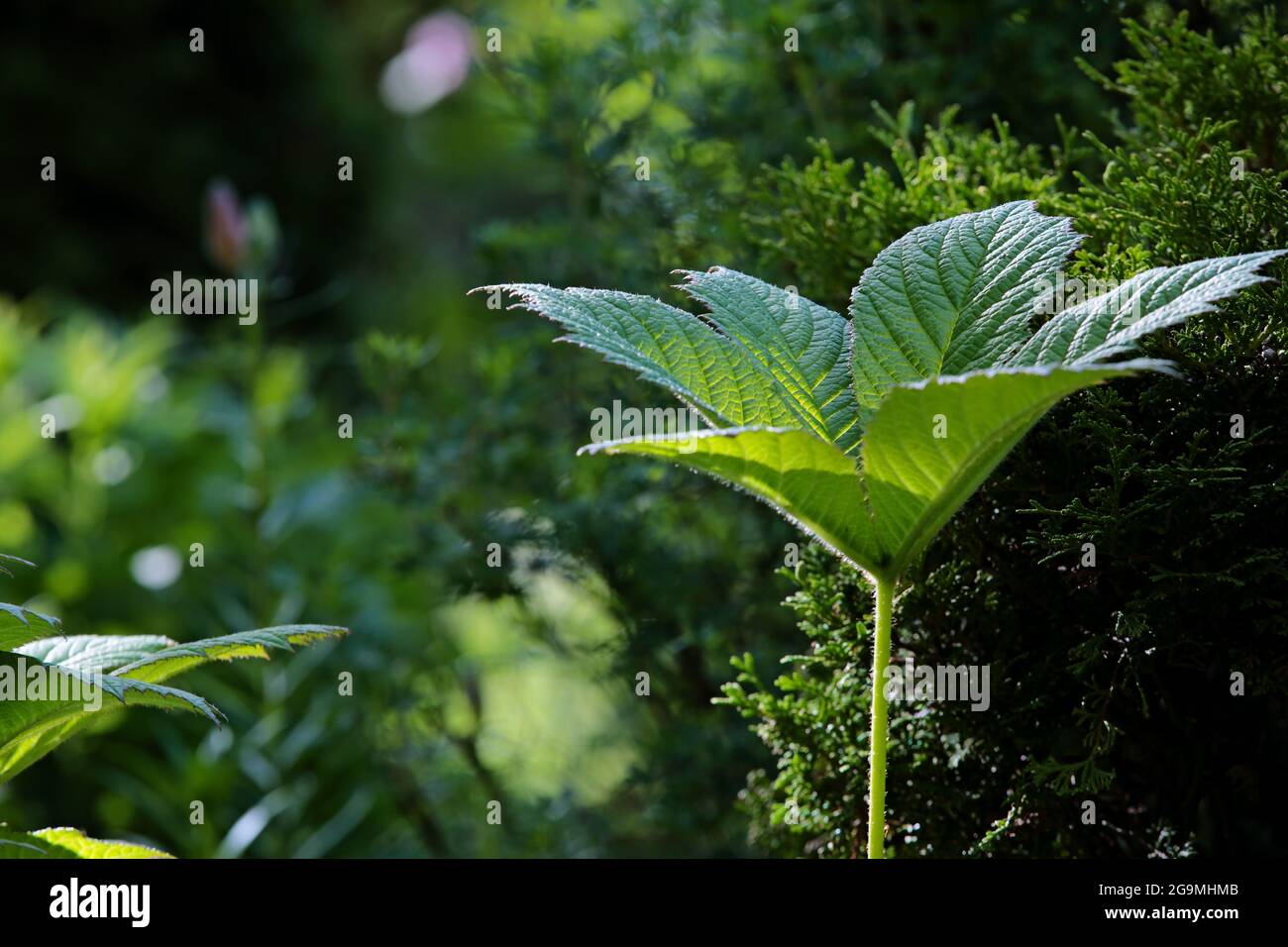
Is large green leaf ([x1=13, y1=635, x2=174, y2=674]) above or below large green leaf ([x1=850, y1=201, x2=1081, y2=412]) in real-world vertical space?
below

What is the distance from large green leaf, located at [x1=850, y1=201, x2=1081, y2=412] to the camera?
1.11 m

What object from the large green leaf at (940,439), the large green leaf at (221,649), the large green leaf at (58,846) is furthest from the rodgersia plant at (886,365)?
the large green leaf at (58,846)

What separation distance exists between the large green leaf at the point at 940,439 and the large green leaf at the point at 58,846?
0.78 metres

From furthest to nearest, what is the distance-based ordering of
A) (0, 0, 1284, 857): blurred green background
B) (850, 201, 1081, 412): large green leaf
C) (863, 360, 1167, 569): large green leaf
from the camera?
(0, 0, 1284, 857): blurred green background
(850, 201, 1081, 412): large green leaf
(863, 360, 1167, 569): large green leaf

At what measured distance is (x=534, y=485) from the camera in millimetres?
2574

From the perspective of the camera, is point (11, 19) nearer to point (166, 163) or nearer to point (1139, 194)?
point (166, 163)

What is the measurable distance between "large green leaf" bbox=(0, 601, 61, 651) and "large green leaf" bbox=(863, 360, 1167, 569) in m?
0.71

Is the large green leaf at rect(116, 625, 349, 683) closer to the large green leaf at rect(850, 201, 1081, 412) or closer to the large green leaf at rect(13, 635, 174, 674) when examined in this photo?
the large green leaf at rect(13, 635, 174, 674)

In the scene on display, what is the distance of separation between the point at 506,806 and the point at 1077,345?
1.99 meters

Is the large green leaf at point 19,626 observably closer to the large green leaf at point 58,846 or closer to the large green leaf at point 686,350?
the large green leaf at point 58,846

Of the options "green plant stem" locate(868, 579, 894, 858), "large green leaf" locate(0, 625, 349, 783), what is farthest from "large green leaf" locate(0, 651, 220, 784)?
"green plant stem" locate(868, 579, 894, 858)

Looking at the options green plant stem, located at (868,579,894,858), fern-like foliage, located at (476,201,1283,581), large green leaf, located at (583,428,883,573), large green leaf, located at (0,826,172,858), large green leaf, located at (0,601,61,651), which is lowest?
large green leaf, located at (0,826,172,858)

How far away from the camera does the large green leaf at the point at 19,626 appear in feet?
3.25
